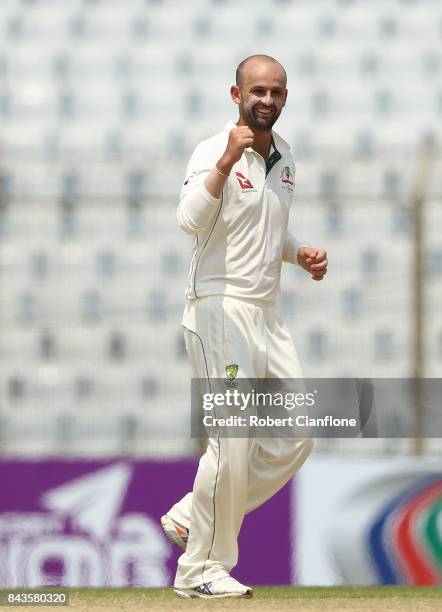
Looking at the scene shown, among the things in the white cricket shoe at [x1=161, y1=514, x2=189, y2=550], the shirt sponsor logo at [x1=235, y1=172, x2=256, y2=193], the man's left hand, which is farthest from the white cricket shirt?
the white cricket shoe at [x1=161, y1=514, x2=189, y2=550]

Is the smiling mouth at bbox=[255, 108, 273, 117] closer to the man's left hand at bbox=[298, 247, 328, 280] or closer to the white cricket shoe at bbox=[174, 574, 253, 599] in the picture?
the man's left hand at bbox=[298, 247, 328, 280]

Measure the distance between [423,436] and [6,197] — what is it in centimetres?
292

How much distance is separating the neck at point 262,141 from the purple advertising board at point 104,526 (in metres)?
2.78

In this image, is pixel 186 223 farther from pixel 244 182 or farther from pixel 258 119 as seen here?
pixel 258 119

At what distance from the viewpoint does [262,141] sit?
15.2ft

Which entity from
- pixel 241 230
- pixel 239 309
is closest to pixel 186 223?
pixel 241 230

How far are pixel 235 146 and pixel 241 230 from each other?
409mm

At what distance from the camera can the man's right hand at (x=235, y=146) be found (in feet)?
13.9

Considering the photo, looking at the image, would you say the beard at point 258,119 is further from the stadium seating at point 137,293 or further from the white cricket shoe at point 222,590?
the stadium seating at point 137,293

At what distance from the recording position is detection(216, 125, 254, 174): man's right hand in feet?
13.9

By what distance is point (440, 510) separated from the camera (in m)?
6.86

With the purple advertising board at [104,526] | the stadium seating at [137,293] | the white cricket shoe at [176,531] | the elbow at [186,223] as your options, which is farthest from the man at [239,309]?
the stadium seating at [137,293]

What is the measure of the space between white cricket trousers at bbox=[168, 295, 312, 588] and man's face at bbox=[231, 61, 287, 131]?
25.8 inches

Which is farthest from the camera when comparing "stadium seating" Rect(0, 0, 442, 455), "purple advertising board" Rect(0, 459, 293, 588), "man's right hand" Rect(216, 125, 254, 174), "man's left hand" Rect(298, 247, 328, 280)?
"stadium seating" Rect(0, 0, 442, 455)
